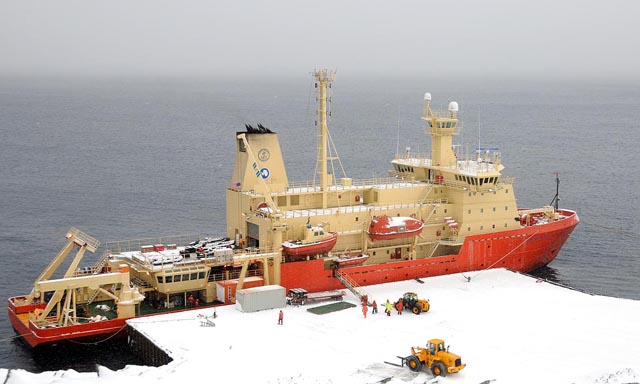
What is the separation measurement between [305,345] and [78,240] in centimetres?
1161

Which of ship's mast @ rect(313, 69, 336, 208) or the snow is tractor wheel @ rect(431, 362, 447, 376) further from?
ship's mast @ rect(313, 69, 336, 208)

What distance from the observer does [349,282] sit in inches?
1508

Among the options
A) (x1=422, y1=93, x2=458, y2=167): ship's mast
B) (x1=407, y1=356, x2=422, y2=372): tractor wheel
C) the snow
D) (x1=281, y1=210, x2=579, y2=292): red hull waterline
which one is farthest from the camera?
(x1=422, y1=93, x2=458, y2=167): ship's mast

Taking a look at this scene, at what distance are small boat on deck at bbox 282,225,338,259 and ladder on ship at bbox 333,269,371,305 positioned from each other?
1300 millimetres

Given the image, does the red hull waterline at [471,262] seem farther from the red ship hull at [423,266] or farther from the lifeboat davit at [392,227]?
the lifeboat davit at [392,227]

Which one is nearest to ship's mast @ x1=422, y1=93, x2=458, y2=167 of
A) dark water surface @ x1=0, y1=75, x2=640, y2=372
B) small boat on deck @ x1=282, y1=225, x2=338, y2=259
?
dark water surface @ x1=0, y1=75, x2=640, y2=372

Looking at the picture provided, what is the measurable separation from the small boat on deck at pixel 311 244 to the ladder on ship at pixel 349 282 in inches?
51.2

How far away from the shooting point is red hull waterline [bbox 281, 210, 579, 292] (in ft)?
124

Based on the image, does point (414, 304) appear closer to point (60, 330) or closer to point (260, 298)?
point (260, 298)

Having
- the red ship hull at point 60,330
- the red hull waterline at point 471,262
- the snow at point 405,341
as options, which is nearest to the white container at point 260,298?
the snow at point 405,341

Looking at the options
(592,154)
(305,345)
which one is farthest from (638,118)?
(305,345)

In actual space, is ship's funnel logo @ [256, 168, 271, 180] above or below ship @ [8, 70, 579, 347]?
above

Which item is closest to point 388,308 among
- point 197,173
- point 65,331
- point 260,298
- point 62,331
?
point 260,298

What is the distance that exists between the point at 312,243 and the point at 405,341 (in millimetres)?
8120
